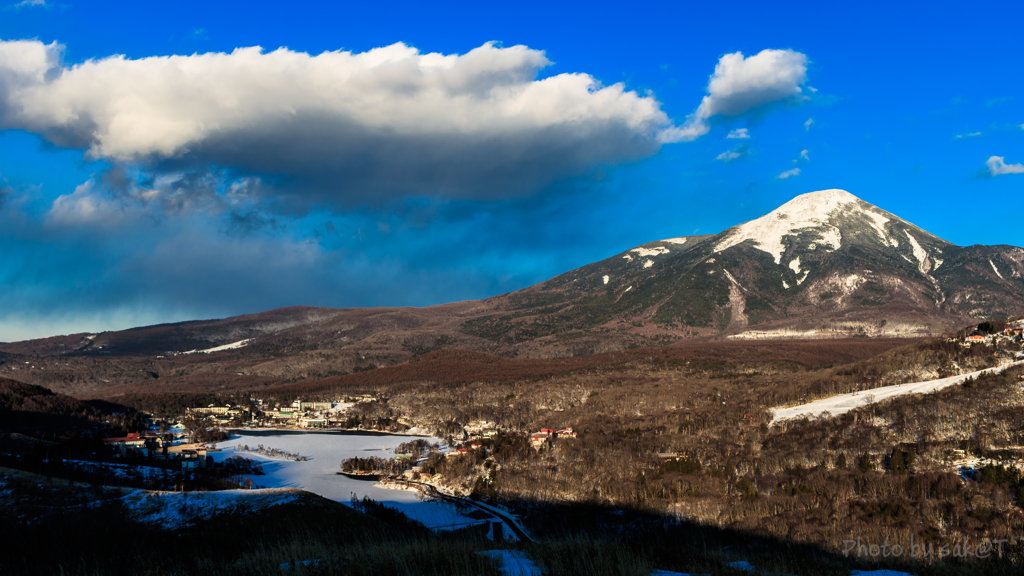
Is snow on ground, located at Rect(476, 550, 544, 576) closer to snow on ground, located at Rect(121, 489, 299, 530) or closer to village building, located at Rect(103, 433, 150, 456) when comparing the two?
snow on ground, located at Rect(121, 489, 299, 530)

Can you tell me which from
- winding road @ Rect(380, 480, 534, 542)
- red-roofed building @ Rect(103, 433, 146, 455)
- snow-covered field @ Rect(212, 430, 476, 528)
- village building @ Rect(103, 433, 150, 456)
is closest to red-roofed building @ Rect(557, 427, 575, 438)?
winding road @ Rect(380, 480, 534, 542)

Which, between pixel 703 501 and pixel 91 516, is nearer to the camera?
pixel 91 516

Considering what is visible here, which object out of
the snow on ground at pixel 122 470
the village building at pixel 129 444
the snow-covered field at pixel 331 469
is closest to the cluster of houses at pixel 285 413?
the snow-covered field at pixel 331 469

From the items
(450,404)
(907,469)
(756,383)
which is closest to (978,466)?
(907,469)

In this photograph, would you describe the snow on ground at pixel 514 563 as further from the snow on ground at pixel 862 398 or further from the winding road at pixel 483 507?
the snow on ground at pixel 862 398

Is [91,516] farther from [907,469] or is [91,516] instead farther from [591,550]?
[907,469]

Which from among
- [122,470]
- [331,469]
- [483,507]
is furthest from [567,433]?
→ [122,470]

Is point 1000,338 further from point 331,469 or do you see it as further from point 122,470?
point 122,470
